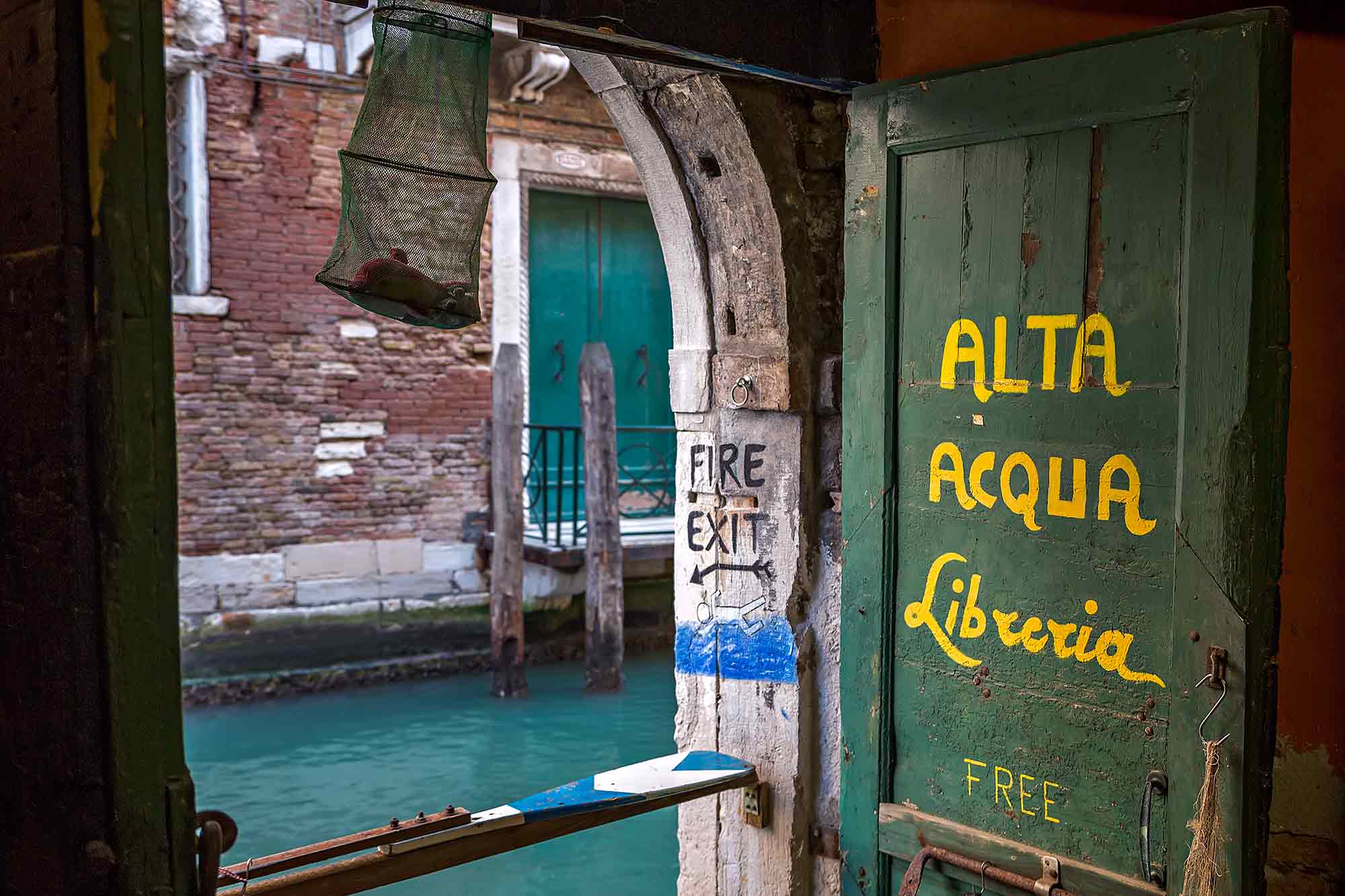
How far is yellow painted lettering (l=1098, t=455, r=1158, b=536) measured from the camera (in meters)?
1.94

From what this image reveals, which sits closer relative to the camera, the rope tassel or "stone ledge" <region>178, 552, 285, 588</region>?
the rope tassel

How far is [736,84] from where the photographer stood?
2.71 m

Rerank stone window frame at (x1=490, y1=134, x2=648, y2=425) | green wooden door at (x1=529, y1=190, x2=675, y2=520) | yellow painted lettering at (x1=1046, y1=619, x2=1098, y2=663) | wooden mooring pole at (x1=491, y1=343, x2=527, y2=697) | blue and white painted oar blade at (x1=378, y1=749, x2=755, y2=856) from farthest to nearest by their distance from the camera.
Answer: green wooden door at (x1=529, y1=190, x2=675, y2=520)
stone window frame at (x1=490, y1=134, x2=648, y2=425)
wooden mooring pole at (x1=491, y1=343, x2=527, y2=697)
blue and white painted oar blade at (x1=378, y1=749, x2=755, y2=856)
yellow painted lettering at (x1=1046, y1=619, x2=1098, y2=663)

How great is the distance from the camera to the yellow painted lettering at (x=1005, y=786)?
218cm

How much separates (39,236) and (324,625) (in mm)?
6336

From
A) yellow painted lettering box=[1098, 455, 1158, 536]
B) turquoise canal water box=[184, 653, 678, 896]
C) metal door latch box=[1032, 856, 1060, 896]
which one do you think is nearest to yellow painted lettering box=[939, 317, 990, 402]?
yellow painted lettering box=[1098, 455, 1158, 536]

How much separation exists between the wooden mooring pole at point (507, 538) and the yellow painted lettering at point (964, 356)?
16.4 feet

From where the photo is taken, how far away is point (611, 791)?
8.80 ft

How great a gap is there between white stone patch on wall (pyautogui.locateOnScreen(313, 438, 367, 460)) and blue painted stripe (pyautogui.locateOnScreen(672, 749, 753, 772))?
499 cm

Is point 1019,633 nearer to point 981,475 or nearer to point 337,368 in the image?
point 981,475

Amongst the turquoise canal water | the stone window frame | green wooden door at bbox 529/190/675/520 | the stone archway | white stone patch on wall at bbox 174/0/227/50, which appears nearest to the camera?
the stone archway

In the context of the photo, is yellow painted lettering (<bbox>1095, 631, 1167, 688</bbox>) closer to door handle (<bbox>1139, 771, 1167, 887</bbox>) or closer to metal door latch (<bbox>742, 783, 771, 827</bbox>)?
door handle (<bbox>1139, 771, 1167, 887</bbox>)

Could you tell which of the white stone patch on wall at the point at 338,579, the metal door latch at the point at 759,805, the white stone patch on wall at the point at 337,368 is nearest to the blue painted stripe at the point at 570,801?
the metal door latch at the point at 759,805

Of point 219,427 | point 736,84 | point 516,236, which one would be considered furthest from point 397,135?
point 516,236
